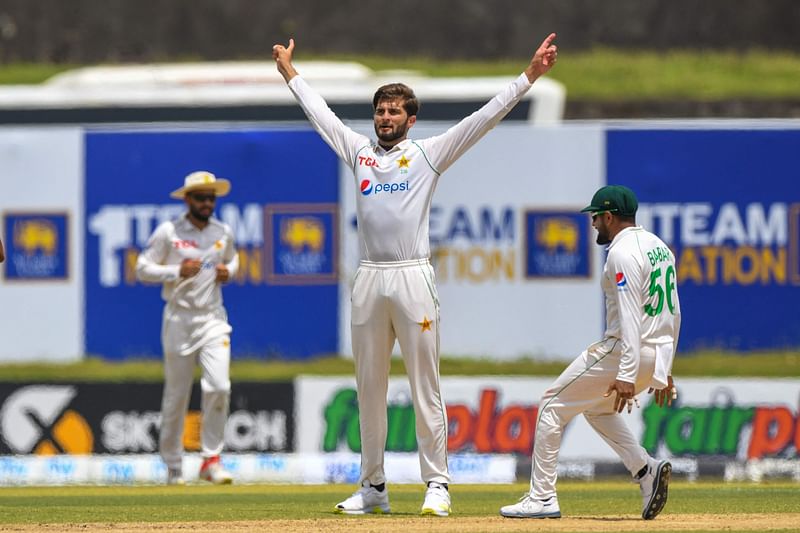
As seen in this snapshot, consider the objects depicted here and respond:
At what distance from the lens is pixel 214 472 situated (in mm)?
11102

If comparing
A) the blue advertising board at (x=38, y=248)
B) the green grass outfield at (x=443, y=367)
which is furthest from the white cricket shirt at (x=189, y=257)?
the blue advertising board at (x=38, y=248)

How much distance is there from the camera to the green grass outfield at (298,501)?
8.11 meters

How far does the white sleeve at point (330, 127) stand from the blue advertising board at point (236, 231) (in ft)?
22.3

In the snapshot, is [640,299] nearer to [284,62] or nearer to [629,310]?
[629,310]

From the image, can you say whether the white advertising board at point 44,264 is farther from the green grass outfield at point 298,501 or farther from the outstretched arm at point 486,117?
the outstretched arm at point 486,117

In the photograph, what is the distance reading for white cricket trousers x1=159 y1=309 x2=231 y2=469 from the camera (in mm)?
11109

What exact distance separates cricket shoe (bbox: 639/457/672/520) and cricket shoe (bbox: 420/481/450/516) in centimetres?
84

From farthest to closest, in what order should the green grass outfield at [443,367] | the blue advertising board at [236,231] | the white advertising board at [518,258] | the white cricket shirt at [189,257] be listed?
1. the blue advertising board at [236,231]
2. the white advertising board at [518,258]
3. the green grass outfield at [443,367]
4. the white cricket shirt at [189,257]

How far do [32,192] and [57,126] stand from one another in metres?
0.88

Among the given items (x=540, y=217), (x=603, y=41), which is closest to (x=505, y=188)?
(x=540, y=217)

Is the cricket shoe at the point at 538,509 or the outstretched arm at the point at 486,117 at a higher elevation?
the outstretched arm at the point at 486,117

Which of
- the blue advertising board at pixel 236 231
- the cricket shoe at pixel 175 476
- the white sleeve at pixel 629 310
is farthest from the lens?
the blue advertising board at pixel 236 231

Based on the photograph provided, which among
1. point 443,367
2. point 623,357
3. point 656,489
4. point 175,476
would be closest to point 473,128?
point 623,357

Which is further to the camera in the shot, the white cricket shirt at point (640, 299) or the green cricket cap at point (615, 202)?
the green cricket cap at point (615, 202)
